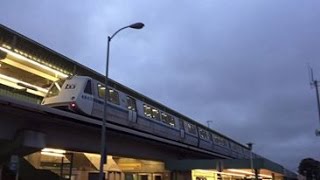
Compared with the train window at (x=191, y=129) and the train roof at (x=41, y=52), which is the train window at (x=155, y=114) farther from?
the train window at (x=191, y=129)

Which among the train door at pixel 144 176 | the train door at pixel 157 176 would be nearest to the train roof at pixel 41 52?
the train door at pixel 144 176

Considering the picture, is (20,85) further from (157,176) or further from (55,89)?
(157,176)

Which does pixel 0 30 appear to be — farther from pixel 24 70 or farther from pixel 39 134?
pixel 39 134

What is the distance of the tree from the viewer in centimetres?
14850

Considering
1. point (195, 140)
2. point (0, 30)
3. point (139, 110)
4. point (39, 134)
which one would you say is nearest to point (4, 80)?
point (0, 30)

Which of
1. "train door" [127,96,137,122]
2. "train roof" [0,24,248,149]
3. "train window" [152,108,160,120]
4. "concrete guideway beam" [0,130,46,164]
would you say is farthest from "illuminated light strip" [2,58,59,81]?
"train window" [152,108,160,120]

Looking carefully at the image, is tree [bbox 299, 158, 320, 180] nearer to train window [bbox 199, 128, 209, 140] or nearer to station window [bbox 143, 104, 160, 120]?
train window [bbox 199, 128, 209, 140]

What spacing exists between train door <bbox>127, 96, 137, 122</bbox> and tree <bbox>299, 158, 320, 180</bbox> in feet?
399

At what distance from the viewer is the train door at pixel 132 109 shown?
111 ft

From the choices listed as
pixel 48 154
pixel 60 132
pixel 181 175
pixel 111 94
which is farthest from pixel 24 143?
pixel 181 175

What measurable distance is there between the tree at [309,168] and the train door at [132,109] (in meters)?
121

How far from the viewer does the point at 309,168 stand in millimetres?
155750

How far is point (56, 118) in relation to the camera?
2297 cm

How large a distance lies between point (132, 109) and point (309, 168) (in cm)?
13407
